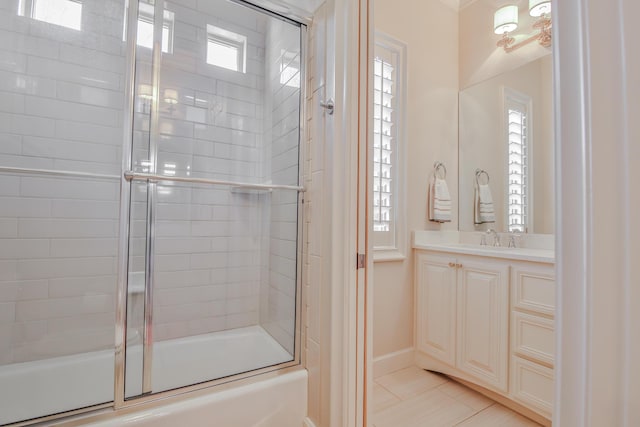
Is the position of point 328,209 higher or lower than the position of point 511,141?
lower

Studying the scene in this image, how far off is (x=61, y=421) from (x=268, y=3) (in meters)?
1.98

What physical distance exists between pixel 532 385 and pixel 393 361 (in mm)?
828

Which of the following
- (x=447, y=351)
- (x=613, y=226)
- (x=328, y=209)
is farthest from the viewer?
(x=447, y=351)

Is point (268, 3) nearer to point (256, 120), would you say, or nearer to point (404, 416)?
point (256, 120)

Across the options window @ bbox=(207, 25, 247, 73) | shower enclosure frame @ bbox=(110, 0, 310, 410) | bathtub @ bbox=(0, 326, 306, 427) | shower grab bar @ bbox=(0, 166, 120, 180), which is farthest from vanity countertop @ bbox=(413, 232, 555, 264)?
shower grab bar @ bbox=(0, 166, 120, 180)

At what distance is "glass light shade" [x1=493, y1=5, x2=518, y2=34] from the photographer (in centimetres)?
216

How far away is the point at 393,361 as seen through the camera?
212 centimetres

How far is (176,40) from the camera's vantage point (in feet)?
6.01

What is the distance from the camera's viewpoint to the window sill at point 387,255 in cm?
206

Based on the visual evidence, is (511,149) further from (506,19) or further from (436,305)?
(436,305)

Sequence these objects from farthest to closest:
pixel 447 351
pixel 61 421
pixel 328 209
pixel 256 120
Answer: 1. pixel 256 120
2. pixel 447 351
3. pixel 328 209
4. pixel 61 421

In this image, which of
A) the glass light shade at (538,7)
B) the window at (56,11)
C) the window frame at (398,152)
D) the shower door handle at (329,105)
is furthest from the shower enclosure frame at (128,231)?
the glass light shade at (538,7)

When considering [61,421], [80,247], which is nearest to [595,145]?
[61,421]

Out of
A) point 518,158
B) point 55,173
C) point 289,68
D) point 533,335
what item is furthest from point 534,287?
point 55,173
